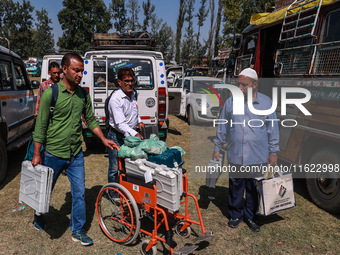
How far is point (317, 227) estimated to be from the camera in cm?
368

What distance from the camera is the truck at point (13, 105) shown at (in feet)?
16.0

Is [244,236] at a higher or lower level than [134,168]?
lower

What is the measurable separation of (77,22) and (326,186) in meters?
39.0

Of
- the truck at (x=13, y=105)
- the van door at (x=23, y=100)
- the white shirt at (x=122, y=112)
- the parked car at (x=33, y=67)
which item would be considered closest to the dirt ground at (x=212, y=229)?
the truck at (x=13, y=105)

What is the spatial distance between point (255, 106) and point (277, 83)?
2.27m

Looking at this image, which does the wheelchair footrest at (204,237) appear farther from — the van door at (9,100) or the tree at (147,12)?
the tree at (147,12)

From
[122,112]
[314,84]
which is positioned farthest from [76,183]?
[314,84]

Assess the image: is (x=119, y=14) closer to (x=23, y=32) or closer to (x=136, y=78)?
(x=23, y=32)

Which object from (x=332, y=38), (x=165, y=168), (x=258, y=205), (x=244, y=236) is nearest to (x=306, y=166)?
(x=258, y=205)

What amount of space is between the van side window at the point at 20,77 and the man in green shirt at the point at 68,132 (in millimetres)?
3704

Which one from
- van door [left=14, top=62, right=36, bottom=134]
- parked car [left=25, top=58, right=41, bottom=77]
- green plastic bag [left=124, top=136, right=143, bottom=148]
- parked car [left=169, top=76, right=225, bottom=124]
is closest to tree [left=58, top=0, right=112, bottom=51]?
parked car [left=25, top=58, right=41, bottom=77]

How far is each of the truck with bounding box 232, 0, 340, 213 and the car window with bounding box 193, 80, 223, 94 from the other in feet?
16.6

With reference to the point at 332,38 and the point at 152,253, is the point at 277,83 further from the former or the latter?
the point at 152,253

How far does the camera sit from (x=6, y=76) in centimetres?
532
